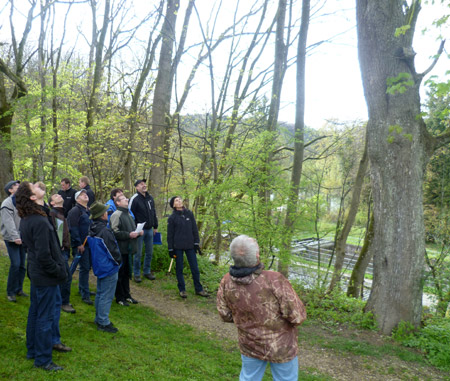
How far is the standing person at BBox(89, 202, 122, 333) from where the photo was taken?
14.1 ft

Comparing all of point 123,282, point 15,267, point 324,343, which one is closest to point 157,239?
point 123,282

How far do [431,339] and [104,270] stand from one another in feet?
15.1

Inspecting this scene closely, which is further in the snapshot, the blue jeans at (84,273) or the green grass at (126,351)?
the blue jeans at (84,273)

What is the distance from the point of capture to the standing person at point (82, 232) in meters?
5.45

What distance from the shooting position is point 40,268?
10.7 feet

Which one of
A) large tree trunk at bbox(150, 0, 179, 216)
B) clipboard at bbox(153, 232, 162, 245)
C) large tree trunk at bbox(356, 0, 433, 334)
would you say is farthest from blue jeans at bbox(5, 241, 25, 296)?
large tree trunk at bbox(356, 0, 433, 334)

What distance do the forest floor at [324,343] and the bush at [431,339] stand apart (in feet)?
0.57

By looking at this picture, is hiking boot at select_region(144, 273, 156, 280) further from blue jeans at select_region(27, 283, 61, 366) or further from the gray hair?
the gray hair

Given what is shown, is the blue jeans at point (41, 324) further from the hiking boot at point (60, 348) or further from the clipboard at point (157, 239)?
the clipboard at point (157, 239)

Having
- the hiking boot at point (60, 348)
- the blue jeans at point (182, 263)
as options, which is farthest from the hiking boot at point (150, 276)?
the hiking boot at point (60, 348)

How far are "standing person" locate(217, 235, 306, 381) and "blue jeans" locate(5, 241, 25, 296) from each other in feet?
12.3

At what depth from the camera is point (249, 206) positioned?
7.13m

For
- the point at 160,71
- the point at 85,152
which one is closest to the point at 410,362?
the point at 160,71

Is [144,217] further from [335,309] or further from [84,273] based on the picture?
[335,309]
